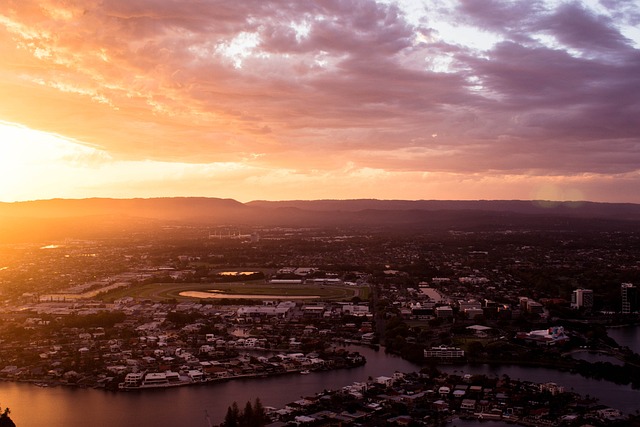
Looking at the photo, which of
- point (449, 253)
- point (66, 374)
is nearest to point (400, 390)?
point (66, 374)

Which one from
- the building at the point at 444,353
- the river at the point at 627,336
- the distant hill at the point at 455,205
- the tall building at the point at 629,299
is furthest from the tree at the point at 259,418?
the distant hill at the point at 455,205

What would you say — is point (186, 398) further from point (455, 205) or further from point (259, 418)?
point (455, 205)

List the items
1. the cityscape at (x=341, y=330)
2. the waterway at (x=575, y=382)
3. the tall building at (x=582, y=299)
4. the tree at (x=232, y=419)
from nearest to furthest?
the tree at (x=232, y=419), the cityscape at (x=341, y=330), the waterway at (x=575, y=382), the tall building at (x=582, y=299)

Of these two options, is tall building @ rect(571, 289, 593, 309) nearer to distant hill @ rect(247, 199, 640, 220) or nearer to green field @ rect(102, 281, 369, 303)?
green field @ rect(102, 281, 369, 303)

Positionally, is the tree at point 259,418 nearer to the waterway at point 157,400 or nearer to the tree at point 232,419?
the tree at point 232,419

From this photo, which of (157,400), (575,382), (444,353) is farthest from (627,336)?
(157,400)

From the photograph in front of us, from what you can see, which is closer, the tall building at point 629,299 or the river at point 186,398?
the river at point 186,398

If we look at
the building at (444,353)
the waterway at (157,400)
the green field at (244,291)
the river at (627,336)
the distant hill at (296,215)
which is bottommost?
the waterway at (157,400)
